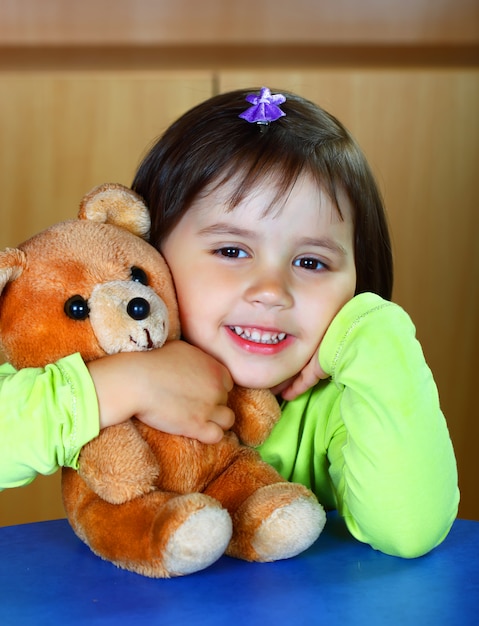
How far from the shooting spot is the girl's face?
984mm

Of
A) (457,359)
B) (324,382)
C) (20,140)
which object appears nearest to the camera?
(324,382)

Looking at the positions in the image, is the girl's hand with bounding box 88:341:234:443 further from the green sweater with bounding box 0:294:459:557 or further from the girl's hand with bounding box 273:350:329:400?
the girl's hand with bounding box 273:350:329:400

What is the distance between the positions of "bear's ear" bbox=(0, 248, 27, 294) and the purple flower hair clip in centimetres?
32

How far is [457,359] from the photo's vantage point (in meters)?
2.14

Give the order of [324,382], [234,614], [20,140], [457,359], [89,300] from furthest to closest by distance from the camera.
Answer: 1. [457,359]
2. [20,140]
3. [324,382]
4. [89,300]
5. [234,614]

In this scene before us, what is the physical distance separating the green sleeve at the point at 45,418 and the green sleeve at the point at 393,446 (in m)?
0.27

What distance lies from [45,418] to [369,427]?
316 mm

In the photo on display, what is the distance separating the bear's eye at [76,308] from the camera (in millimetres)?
839

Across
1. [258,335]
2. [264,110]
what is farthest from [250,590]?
[264,110]

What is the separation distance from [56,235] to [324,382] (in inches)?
15.1

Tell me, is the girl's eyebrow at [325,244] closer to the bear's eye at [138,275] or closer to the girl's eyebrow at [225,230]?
the girl's eyebrow at [225,230]

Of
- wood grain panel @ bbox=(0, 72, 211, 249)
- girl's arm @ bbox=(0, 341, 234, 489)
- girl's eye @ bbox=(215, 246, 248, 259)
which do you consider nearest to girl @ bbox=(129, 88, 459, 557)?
girl's eye @ bbox=(215, 246, 248, 259)

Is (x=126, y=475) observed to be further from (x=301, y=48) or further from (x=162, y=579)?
(x=301, y=48)

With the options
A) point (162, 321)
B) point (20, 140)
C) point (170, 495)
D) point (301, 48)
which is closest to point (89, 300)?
point (162, 321)
